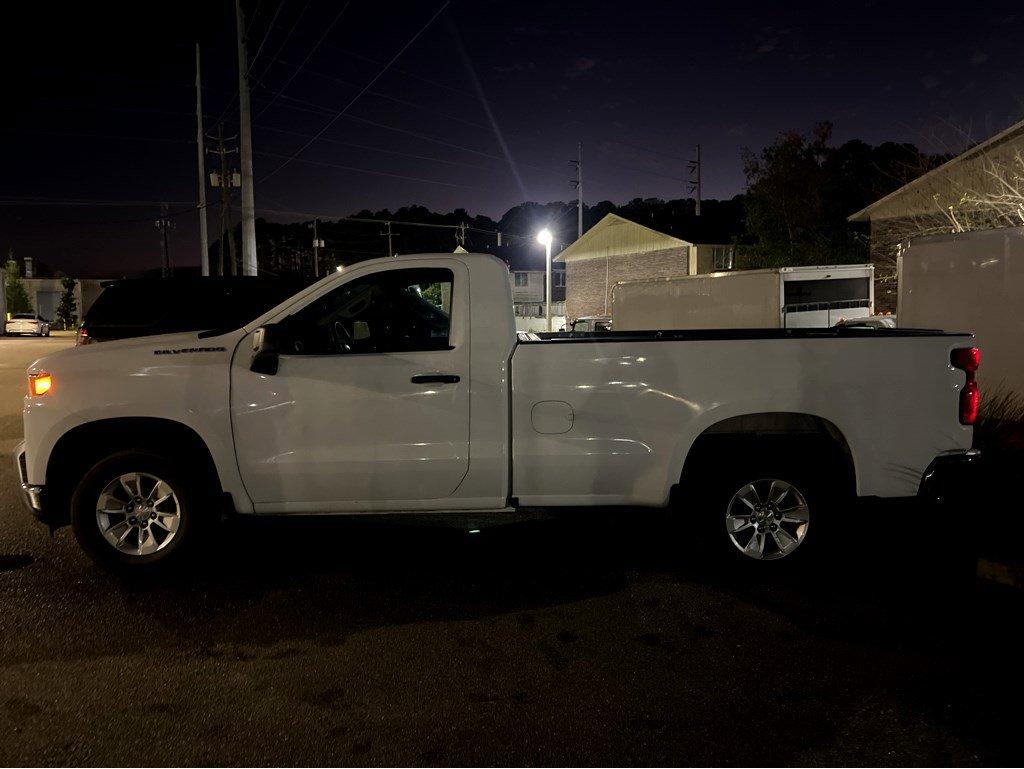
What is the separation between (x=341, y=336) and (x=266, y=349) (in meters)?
0.96

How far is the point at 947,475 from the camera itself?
468 centimetres

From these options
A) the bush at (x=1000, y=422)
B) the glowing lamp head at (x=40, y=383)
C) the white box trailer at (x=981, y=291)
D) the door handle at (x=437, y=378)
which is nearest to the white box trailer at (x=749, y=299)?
the white box trailer at (x=981, y=291)

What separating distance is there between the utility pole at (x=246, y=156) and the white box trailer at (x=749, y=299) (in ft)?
30.3

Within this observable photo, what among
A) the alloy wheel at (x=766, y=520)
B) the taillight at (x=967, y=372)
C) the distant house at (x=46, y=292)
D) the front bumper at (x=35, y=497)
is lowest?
the alloy wheel at (x=766, y=520)

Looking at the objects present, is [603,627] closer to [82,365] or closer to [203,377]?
[203,377]

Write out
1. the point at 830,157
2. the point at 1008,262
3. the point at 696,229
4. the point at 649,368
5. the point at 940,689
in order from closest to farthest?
the point at 940,689 → the point at 649,368 → the point at 1008,262 → the point at 830,157 → the point at 696,229

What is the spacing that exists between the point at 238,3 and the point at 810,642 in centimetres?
1971

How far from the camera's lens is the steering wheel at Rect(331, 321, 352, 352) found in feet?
15.8

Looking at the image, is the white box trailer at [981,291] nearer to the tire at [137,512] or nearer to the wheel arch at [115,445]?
the wheel arch at [115,445]

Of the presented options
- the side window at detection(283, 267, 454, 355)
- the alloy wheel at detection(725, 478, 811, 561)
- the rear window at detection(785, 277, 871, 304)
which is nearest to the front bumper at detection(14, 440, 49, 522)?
the side window at detection(283, 267, 454, 355)

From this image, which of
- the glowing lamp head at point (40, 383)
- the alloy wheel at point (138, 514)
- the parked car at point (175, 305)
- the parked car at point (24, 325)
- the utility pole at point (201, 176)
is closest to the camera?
the glowing lamp head at point (40, 383)

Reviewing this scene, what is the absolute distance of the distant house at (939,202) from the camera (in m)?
17.5

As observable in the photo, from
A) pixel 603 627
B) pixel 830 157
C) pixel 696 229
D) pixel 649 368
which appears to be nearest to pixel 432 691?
pixel 603 627

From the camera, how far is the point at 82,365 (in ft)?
15.5
